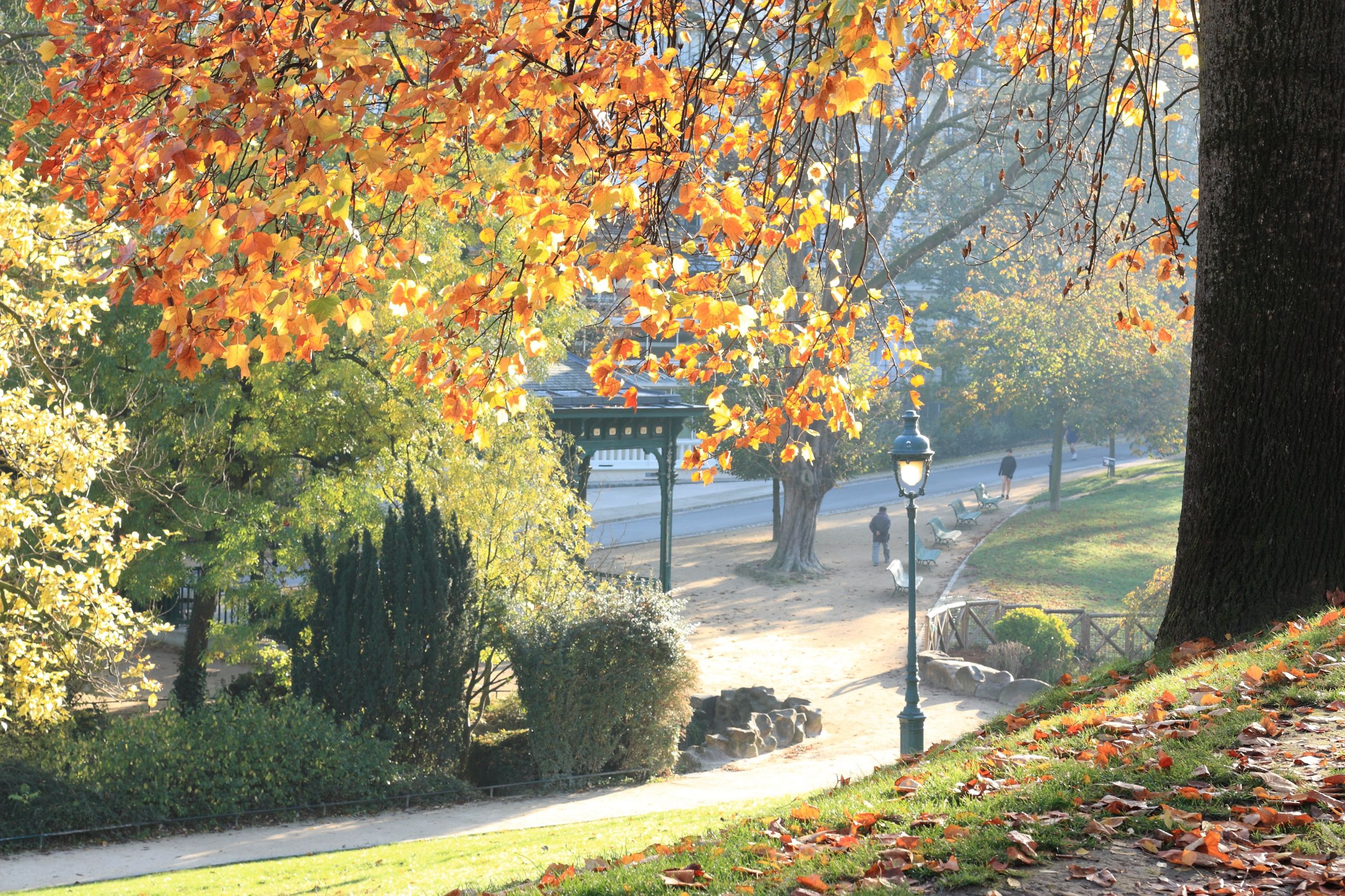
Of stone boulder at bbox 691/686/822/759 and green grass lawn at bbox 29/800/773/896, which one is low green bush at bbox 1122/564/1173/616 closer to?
stone boulder at bbox 691/686/822/759

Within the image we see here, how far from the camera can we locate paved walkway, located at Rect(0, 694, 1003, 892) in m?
10.1

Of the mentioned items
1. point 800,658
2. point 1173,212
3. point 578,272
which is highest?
point 1173,212

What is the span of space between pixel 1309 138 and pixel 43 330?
11.8 m

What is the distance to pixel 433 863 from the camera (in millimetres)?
9141

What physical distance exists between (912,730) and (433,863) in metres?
5.90

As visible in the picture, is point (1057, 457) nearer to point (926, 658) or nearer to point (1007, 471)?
point (1007, 471)

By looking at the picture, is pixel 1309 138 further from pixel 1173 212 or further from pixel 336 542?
pixel 336 542

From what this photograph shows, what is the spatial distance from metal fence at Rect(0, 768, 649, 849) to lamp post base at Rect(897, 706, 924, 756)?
3286 millimetres

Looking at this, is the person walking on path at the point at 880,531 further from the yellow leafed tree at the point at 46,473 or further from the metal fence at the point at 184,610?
the yellow leafed tree at the point at 46,473

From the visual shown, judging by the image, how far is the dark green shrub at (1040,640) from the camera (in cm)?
1895

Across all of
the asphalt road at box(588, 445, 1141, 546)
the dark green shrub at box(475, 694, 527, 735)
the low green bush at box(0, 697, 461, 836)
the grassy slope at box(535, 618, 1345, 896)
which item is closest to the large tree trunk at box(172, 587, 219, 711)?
the low green bush at box(0, 697, 461, 836)

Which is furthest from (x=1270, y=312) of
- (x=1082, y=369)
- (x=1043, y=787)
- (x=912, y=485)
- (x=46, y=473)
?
(x=1082, y=369)

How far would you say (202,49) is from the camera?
4469 millimetres

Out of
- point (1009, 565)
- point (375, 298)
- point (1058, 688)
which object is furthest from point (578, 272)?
point (1009, 565)
